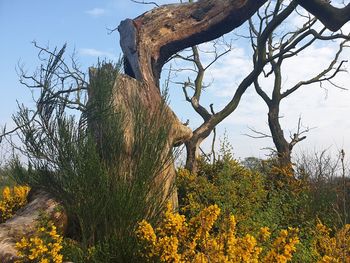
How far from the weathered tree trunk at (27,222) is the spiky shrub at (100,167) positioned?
0.29 meters

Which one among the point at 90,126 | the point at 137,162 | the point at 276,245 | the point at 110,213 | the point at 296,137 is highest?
the point at 296,137

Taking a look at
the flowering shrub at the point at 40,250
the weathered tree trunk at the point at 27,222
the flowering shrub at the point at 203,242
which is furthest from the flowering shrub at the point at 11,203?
the flowering shrub at the point at 203,242

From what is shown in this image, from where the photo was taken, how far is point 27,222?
6.70 m

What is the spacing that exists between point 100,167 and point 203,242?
1.67 m

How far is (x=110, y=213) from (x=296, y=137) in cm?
1151

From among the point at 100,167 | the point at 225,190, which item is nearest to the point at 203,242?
the point at 100,167

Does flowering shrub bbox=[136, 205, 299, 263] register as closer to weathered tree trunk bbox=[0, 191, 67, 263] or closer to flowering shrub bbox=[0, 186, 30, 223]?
weathered tree trunk bbox=[0, 191, 67, 263]

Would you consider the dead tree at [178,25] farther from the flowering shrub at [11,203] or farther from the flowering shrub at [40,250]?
the flowering shrub at [40,250]

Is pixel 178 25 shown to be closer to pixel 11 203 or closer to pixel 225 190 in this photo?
pixel 225 190

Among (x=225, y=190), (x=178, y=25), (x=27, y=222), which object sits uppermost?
(x=178, y=25)

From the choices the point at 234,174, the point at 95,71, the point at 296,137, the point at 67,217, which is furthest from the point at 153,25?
the point at 296,137

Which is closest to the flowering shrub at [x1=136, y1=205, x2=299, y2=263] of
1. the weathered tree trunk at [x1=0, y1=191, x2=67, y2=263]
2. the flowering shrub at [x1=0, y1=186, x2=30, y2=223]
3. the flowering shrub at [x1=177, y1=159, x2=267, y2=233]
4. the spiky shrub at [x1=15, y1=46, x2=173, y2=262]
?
the spiky shrub at [x1=15, y1=46, x2=173, y2=262]

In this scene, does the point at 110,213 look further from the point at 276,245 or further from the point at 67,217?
the point at 276,245

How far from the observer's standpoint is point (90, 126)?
20.5 ft
